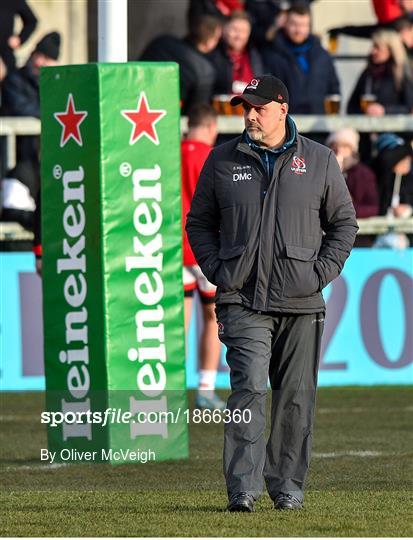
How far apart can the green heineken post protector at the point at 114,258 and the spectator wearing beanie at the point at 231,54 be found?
245 inches

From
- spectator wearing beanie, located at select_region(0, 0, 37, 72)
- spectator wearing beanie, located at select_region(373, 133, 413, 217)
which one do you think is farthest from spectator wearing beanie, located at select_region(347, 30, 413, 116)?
spectator wearing beanie, located at select_region(0, 0, 37, 72)

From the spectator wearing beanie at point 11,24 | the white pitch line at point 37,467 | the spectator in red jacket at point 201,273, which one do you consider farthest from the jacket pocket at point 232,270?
the spectator wearing beanie at point 11,24

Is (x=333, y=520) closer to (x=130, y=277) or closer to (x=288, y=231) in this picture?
(x=288, y=231)

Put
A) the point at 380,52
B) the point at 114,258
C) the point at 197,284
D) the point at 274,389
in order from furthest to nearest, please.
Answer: the point at 380,52, the point at 197,284, the point at 114,258, the point at 274,389

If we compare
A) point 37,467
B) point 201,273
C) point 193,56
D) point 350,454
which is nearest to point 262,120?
point 37,467

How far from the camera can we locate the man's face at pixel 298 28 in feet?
54.5

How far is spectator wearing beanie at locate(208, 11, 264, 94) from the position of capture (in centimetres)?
1641

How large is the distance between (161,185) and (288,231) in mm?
2162

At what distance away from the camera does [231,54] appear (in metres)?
16.6

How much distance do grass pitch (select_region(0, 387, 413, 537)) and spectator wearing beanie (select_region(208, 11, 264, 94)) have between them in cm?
423

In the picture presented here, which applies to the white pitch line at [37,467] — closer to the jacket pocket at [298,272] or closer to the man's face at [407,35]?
the jacket pocket at [298,272]

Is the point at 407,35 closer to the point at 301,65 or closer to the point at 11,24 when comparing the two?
the point at 301,65

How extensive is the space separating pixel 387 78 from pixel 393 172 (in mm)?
1242

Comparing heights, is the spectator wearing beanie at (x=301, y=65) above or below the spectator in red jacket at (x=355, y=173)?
above
